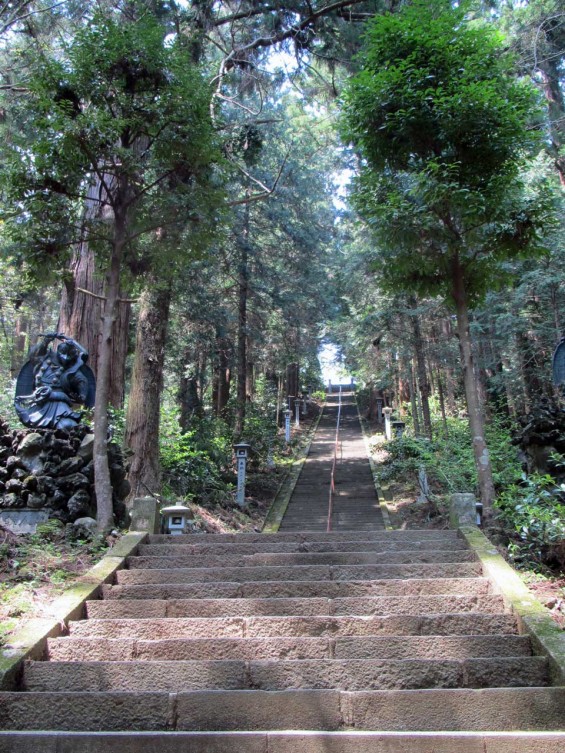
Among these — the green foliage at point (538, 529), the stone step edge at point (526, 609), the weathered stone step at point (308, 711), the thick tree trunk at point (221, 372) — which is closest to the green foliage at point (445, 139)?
the green foliage at point (538, 529)

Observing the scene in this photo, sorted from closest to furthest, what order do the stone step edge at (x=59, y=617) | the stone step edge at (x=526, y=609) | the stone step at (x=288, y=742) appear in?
the stone step at (x=288, y=742), the stone step edge at (x=526, y=609), the stone step edge at (x=59, y=617)

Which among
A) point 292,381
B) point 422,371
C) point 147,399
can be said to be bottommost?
point 147,399

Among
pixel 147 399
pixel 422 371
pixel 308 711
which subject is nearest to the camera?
pixel 308 711

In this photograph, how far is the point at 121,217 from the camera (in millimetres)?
7852

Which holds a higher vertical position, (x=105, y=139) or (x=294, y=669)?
(x=105, y=139)

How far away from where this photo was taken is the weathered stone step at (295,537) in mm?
6430

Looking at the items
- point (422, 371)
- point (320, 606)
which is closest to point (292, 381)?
point (422, 371)

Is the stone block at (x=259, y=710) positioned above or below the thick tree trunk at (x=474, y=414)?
below

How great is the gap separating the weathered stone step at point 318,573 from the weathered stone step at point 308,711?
1.75 metres

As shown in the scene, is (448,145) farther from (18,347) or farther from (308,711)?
(18,347)

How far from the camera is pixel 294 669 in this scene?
408cm

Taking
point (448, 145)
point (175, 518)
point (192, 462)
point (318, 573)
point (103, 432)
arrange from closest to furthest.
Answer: point (318, 573) < point (103, 432) < point (175, 518) < point (448, 145) < point (192, 462)

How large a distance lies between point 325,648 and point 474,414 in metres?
4.04

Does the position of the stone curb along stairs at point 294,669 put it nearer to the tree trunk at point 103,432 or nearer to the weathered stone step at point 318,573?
the weathered stone step at point 318,573
